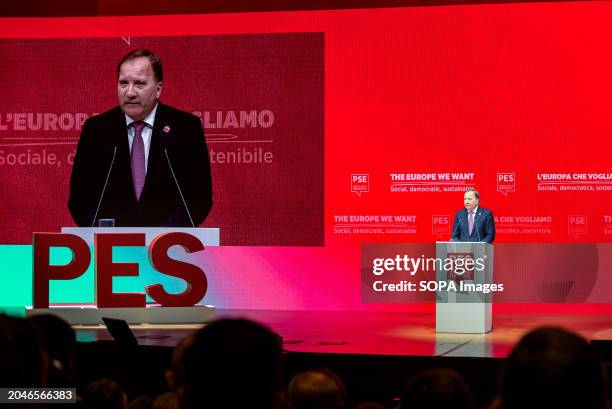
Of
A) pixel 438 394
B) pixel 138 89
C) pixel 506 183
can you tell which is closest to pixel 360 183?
pixel 506 183

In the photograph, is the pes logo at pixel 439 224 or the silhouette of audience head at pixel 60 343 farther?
the pes logo at pixel 439 224

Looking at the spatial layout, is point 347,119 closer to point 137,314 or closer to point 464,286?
point 464,286

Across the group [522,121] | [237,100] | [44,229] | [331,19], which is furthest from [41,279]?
[522,121]

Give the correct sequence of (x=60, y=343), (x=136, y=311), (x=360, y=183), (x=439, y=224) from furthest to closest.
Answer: (x=360, y=183) < (x=439, y=224) < (x=136, y=311) < (x=60, y=343)

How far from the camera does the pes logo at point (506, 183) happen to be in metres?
9.53

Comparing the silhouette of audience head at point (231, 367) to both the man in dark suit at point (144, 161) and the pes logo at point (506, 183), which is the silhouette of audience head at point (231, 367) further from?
the man in dark suit at point (144, 161)

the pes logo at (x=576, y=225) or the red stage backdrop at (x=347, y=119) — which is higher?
the red stage backdrop at (x=347, y=119)

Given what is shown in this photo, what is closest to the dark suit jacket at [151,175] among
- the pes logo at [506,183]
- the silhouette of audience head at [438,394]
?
the pes logo at [506,183]

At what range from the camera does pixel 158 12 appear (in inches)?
403

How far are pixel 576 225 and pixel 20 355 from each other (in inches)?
333

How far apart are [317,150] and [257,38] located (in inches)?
56.6

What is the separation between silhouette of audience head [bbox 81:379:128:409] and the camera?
2299 millimetres

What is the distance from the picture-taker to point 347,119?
392 inches

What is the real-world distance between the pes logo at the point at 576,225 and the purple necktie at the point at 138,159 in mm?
4708
